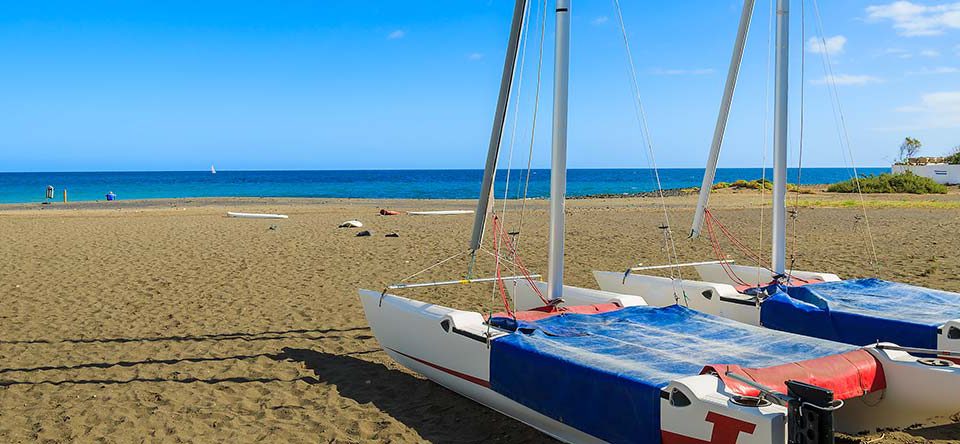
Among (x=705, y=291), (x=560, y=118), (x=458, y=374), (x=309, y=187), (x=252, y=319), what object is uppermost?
(x=560, y=118)

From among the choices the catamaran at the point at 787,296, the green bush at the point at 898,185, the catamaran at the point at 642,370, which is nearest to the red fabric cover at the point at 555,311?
the catamaran at the point at 642,370

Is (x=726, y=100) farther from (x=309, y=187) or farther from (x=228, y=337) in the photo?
(x=309, y=187)

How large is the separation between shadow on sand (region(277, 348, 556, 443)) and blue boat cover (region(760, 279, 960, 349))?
3308 mm

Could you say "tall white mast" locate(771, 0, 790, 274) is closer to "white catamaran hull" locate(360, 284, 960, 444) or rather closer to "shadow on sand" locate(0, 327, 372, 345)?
"white catamaran hull" locate(360, 284, 960, 444)

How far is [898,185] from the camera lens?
36.2 m

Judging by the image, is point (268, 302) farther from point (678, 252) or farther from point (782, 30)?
point (678, 252)

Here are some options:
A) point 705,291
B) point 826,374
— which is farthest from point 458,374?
point 705,291

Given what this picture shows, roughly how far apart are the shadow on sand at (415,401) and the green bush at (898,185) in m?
34.5

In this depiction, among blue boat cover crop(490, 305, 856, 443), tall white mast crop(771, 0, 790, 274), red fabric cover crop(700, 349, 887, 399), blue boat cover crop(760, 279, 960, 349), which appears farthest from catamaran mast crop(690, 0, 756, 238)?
red fabric cover crop(700, 349, 887, 399)

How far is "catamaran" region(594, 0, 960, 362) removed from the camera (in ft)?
21.3

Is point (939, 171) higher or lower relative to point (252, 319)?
higher

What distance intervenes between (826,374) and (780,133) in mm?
4763

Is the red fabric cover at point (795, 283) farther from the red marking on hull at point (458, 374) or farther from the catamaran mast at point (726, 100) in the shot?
the red marking on hull at point (458, 374)

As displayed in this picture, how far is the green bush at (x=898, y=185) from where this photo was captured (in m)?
35.5
